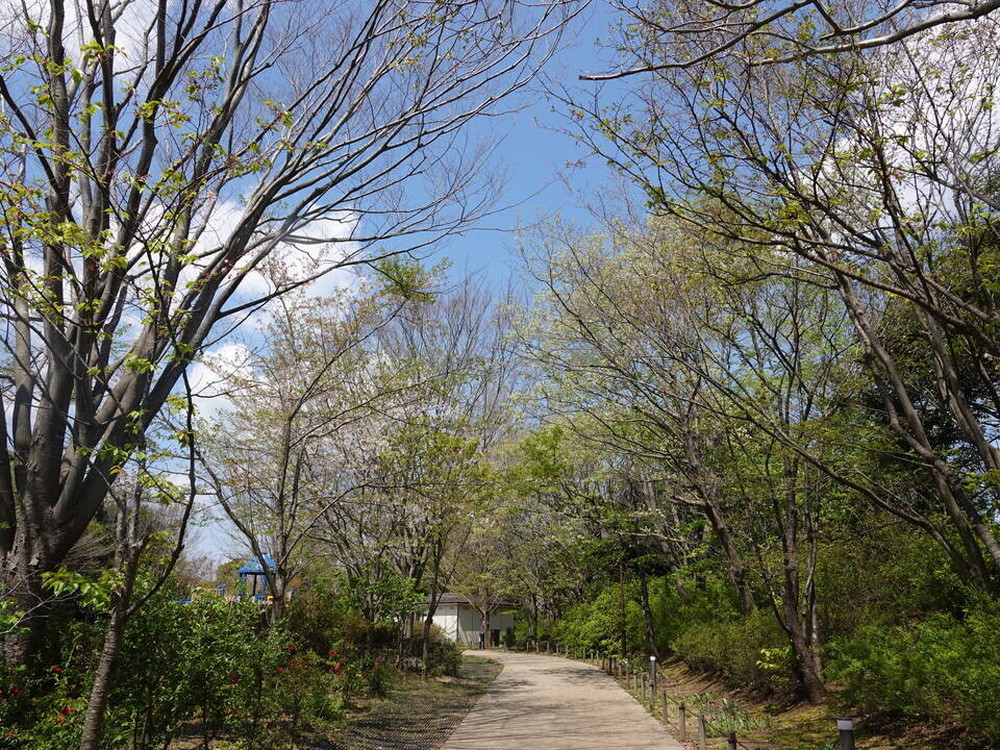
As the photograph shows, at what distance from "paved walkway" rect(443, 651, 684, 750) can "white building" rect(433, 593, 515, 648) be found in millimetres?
29397

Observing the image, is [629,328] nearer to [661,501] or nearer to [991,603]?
[991,603]

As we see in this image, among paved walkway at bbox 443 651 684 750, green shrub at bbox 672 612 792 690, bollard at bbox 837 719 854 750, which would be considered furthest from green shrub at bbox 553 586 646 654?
bollard at bbox 837 719 854 750

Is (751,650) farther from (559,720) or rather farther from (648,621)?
(648,621)

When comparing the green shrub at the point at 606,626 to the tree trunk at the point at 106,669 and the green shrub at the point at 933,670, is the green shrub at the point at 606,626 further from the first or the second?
the tree trunk at the point at 106,669

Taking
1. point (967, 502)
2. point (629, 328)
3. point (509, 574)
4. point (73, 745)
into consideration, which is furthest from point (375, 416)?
point (509, 574)

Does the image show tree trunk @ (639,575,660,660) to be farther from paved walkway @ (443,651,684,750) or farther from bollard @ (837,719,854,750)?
bollard @ (837,719,854,750)

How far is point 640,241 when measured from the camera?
38.7 ft

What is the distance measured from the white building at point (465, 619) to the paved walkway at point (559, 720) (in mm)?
29397

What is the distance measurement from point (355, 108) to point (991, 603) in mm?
8521

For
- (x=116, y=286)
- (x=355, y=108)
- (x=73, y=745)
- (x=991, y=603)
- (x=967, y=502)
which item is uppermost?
(x=355, y=108)

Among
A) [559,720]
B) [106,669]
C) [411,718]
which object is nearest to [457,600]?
[411,718]

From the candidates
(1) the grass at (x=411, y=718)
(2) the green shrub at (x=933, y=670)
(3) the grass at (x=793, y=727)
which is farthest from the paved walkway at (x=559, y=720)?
(2) the green shrub at (x=933, y=670)

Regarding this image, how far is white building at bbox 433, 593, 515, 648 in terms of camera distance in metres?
47.5

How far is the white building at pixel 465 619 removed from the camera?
4747 centimetres
